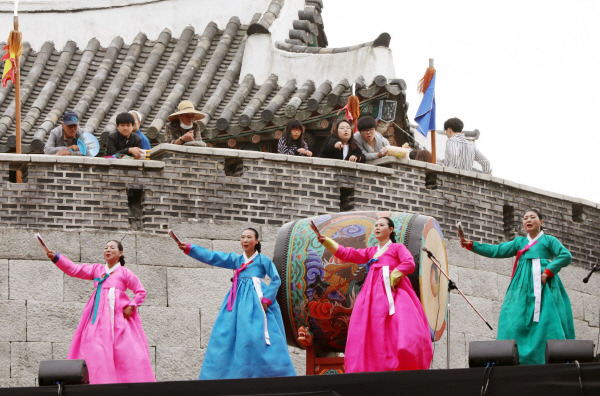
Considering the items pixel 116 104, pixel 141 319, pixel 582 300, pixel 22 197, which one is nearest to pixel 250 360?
pixel 141 319

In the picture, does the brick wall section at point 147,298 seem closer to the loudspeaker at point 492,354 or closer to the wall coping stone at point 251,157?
the wall coping stone at point 251,157

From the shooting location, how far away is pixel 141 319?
14.7m

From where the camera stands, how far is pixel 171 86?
19750 mm

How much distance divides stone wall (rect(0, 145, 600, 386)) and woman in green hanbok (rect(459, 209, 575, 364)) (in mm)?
1833

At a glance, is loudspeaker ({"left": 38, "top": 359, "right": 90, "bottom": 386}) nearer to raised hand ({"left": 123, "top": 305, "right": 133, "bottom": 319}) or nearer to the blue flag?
raised hand ({"left": 123, "top": 305, "right": 133, "bottom": 319})

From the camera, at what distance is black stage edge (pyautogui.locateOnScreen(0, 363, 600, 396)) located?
1010 centimetres

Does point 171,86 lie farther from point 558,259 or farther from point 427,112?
point 558,259

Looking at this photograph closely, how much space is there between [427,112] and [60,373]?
26.5ft

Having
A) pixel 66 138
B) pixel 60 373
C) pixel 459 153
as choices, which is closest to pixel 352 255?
pixel 60 373

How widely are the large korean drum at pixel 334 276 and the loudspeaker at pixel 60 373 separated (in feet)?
10.8

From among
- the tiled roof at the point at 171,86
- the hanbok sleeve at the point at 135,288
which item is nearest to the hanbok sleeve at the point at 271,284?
the hanbok sleeve at the point at 135,288

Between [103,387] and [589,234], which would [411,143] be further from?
[103,387]

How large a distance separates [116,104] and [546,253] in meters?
7.33

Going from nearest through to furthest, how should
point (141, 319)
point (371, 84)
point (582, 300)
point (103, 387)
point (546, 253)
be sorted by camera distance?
1. point (103, 387)
2. point (546, 253)
3. point (141, 319)
4. point (582, 300)
5. point (371, 84)
